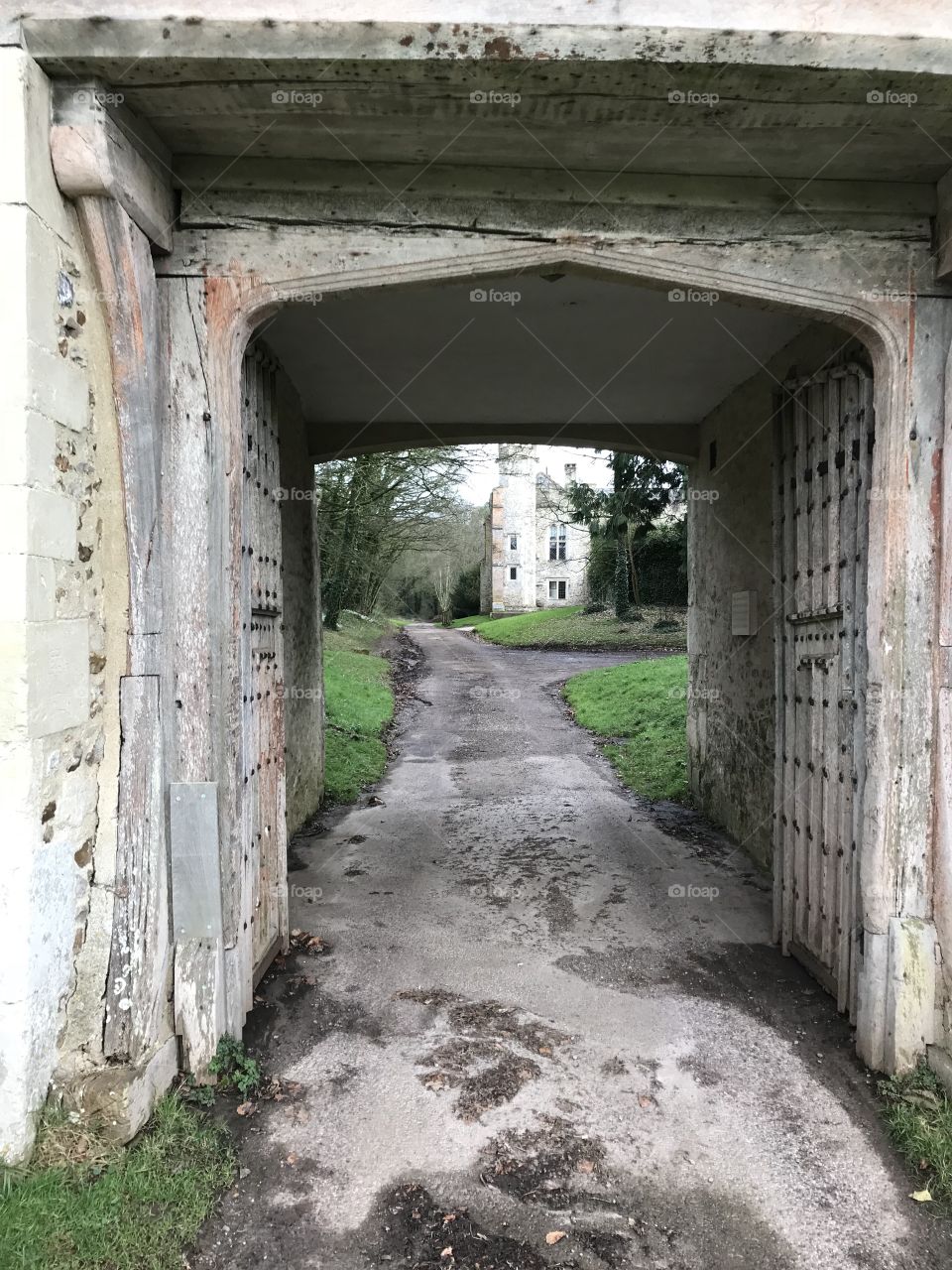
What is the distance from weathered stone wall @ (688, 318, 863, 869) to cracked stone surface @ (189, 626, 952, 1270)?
0.78 metres

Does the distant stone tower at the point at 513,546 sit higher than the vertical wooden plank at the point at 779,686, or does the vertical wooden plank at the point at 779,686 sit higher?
the distant stone tower at the point at 513,546

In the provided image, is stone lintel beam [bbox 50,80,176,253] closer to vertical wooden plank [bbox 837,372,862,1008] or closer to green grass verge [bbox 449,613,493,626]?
vertical wooden plank [bbox 837,372,862,1008]

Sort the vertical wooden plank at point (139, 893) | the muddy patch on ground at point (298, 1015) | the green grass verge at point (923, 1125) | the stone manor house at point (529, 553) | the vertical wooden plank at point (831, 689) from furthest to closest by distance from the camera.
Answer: the stone manor house at point (529, 553)
the vertical wooden plank at point (831, 689)
the muddy patch on ground at point (298, 1015)
the vertical wooden plank at point (139, 893)
the green grass verge at point (923, 1125)

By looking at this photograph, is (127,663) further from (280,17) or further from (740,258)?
(740,258)

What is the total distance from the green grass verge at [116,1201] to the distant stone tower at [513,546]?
127 ft

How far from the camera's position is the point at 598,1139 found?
10.1ft

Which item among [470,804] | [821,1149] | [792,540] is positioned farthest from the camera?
[470,804]

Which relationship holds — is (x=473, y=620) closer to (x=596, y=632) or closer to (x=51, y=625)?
(x=596, y=632)

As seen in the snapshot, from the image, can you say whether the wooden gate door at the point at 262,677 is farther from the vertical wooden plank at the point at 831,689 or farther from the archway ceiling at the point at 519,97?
the vertical wooden plank at the point at 831,689

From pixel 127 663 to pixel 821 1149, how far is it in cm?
336

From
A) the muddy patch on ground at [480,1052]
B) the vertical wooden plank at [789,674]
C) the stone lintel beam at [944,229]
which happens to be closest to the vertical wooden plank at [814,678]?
the vertical wooden plank at [789,674]

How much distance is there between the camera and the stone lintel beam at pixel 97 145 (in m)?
2.82

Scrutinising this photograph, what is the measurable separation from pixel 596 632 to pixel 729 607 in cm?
1787

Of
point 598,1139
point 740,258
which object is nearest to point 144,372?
point 740,258
